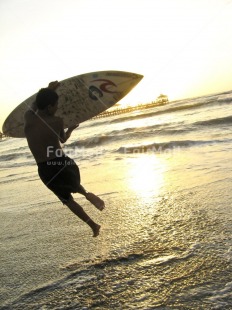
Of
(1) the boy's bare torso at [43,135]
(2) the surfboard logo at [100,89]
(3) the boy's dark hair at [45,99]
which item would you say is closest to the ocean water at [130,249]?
(1) the boy's bare torso at [43,135]

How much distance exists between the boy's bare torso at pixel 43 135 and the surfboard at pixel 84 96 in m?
2.16

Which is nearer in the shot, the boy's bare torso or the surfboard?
the boy's bare torso

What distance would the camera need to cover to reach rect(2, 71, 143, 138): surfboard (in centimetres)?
573

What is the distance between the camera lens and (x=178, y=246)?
2914 millimetres

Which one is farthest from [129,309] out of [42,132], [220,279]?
[42,132]

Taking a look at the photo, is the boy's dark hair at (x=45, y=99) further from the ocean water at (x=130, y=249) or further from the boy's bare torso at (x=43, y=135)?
the ocean water at (x=130, y=249)

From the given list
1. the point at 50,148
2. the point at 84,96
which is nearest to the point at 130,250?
the point at 50,148

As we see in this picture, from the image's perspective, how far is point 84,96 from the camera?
5.87 meters

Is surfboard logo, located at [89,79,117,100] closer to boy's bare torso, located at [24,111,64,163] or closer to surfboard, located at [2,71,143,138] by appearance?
surfboard, located at [2,71,143,138]

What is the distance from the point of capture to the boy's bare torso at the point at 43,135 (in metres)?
3.43

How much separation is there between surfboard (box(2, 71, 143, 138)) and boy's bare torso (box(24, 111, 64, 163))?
7.09 feet

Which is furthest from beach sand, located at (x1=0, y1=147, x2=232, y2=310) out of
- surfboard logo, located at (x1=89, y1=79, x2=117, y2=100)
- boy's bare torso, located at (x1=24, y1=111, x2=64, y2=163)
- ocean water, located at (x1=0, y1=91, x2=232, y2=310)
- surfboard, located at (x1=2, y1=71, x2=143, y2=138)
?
surfboard logo, located at (x1=89, y1=79, x2=117, y2=100)

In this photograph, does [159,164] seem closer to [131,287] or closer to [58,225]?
[58,225]

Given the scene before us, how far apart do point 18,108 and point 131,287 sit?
4.32 m
